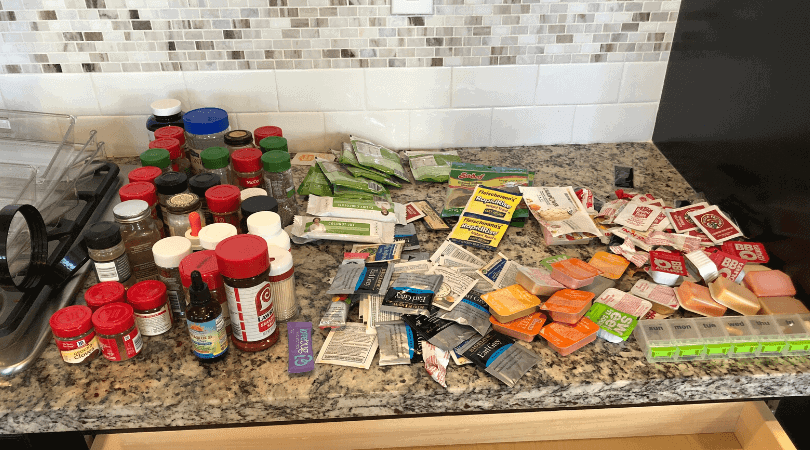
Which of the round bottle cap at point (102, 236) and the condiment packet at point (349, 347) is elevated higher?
the round bottle cap at point (102, 236)

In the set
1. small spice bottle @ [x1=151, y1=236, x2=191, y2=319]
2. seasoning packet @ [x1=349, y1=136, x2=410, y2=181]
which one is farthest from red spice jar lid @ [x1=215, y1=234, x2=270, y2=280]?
seasoning packet @ [x1=349, y1=136, x2=410, y2=181]

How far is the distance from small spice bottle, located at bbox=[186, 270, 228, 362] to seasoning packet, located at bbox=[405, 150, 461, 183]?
63 centimetres

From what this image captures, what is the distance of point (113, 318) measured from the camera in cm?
79

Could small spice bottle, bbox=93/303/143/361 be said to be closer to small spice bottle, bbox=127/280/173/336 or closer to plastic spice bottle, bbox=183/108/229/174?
small spice bottle, bbox=127/280/173/336

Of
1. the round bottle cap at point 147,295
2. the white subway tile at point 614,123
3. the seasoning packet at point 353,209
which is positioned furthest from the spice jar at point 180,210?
the white subway tile at point 614,123

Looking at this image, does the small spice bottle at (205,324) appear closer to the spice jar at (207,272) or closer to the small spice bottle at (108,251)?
the spice jar at (207,272)

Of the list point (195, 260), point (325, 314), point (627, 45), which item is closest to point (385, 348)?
point (325, 314)

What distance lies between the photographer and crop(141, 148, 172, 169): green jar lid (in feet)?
3.37

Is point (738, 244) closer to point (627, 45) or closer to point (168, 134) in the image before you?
point (627, 45)

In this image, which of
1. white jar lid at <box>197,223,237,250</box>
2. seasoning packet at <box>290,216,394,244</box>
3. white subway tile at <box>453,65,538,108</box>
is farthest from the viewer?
white subway tile at <box>453,65,538,108</box>

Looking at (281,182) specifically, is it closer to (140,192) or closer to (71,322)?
(140,192)

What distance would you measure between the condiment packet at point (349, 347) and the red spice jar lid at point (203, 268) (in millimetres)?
183

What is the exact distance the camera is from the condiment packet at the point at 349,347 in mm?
828

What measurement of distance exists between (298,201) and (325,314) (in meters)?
0.38
